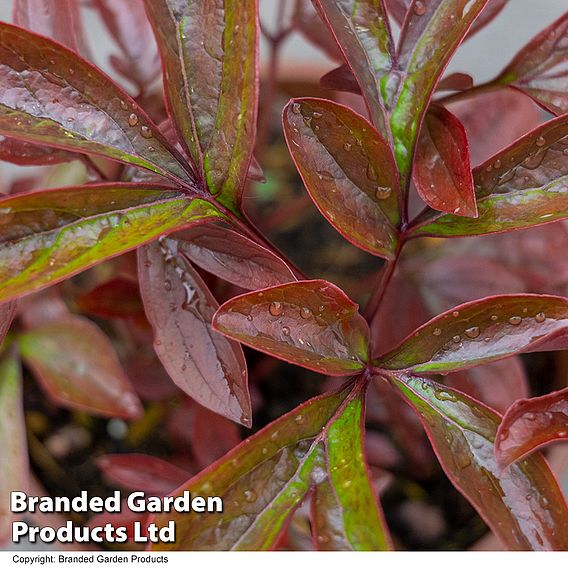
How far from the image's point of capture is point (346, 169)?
1.20ft

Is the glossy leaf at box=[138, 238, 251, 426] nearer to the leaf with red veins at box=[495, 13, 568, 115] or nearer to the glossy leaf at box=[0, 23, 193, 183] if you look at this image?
the glossy leaf at box=[0, 23, 193, 183]

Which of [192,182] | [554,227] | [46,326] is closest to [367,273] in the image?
[554,227]

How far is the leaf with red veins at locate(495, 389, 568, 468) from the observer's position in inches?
12.7

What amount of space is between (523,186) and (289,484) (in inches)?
8.3

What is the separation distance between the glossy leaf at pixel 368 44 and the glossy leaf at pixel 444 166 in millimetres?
31

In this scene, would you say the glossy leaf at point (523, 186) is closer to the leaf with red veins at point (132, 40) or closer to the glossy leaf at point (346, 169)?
the glossy leaf at point (346, 169)

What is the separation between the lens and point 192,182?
391 millimetres

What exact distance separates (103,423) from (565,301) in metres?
0.67

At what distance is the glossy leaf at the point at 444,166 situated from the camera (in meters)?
0.37

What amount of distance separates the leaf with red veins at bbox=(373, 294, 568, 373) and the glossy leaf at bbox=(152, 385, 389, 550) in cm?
4

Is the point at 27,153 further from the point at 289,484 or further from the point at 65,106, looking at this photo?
the point at 289,484

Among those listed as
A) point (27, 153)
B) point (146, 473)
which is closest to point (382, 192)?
point (27, 153)

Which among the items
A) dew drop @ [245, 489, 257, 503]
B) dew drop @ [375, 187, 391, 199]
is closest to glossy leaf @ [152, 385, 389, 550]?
dew drop @ [245, 489, 257, 503]
